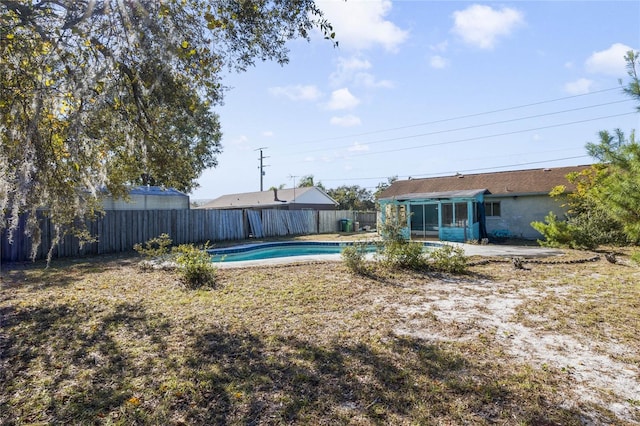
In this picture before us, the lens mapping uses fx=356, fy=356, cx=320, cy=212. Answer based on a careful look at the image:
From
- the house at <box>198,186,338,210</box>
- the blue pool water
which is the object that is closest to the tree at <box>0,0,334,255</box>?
the blue pool water

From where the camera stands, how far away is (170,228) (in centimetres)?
1384

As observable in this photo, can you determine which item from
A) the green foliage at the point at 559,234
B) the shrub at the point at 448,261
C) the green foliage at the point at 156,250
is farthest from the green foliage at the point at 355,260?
the green foliage at the point at 559,234

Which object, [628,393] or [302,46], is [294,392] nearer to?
[628,393]

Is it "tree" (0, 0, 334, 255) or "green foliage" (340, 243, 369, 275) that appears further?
"green foliage" (340, 243, 369, 275)

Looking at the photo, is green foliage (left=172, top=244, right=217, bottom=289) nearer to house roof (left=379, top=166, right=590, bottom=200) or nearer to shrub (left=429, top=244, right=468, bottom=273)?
shrub (left=429, top=244, right=468, bottom=273)

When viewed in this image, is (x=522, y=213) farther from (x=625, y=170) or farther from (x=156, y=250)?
(x=156, y=250)

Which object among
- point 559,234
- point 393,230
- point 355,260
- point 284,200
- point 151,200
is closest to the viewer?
point 355,260

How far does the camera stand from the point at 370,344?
3.67 m

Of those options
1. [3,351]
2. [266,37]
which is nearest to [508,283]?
[266,37]

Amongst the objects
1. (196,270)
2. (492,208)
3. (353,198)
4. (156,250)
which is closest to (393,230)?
(196,270)

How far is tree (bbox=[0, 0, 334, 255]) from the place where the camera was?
4.19 metres

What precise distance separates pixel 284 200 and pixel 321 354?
27607 millimetres

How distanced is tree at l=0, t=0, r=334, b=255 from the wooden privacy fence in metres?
3.84

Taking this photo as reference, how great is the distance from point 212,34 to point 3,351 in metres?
4.28
